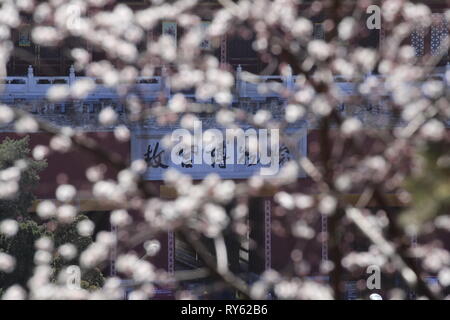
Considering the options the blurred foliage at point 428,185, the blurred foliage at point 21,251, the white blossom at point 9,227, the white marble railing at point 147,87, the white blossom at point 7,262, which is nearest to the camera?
the blurred foliage at point 428,185

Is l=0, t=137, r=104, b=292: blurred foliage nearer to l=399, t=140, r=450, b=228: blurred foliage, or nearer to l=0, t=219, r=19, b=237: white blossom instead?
l=0, t=219, r=19, b=237: white blossom

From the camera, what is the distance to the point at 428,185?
2697 mm

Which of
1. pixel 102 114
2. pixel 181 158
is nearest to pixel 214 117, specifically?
pixel 181 158

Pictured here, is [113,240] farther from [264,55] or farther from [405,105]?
[405,105]

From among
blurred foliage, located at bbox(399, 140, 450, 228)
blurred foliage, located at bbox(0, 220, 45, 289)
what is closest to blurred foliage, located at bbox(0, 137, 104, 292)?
blurred foliage, located at bbox(0, 220, 45, 289)

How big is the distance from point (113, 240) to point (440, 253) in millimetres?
5983

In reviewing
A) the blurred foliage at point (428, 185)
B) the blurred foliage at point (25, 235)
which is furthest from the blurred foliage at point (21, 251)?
the blurred foliage at point (428, 185)

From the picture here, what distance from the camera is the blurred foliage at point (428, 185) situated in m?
2.65

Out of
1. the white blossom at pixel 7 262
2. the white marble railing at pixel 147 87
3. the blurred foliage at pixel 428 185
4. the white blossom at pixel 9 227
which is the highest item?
the white marble railing at pixel 147 87

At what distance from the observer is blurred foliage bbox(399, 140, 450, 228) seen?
8.69 feet

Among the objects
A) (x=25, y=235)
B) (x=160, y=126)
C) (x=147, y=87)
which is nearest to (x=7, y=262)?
(x=25, y=235)

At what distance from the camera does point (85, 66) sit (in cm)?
1510

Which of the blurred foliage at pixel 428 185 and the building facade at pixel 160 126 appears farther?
the building facade at pixel 160 126

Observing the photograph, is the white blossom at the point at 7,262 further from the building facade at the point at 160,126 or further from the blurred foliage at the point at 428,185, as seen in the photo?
the blurred foliage at the point at 428,185
